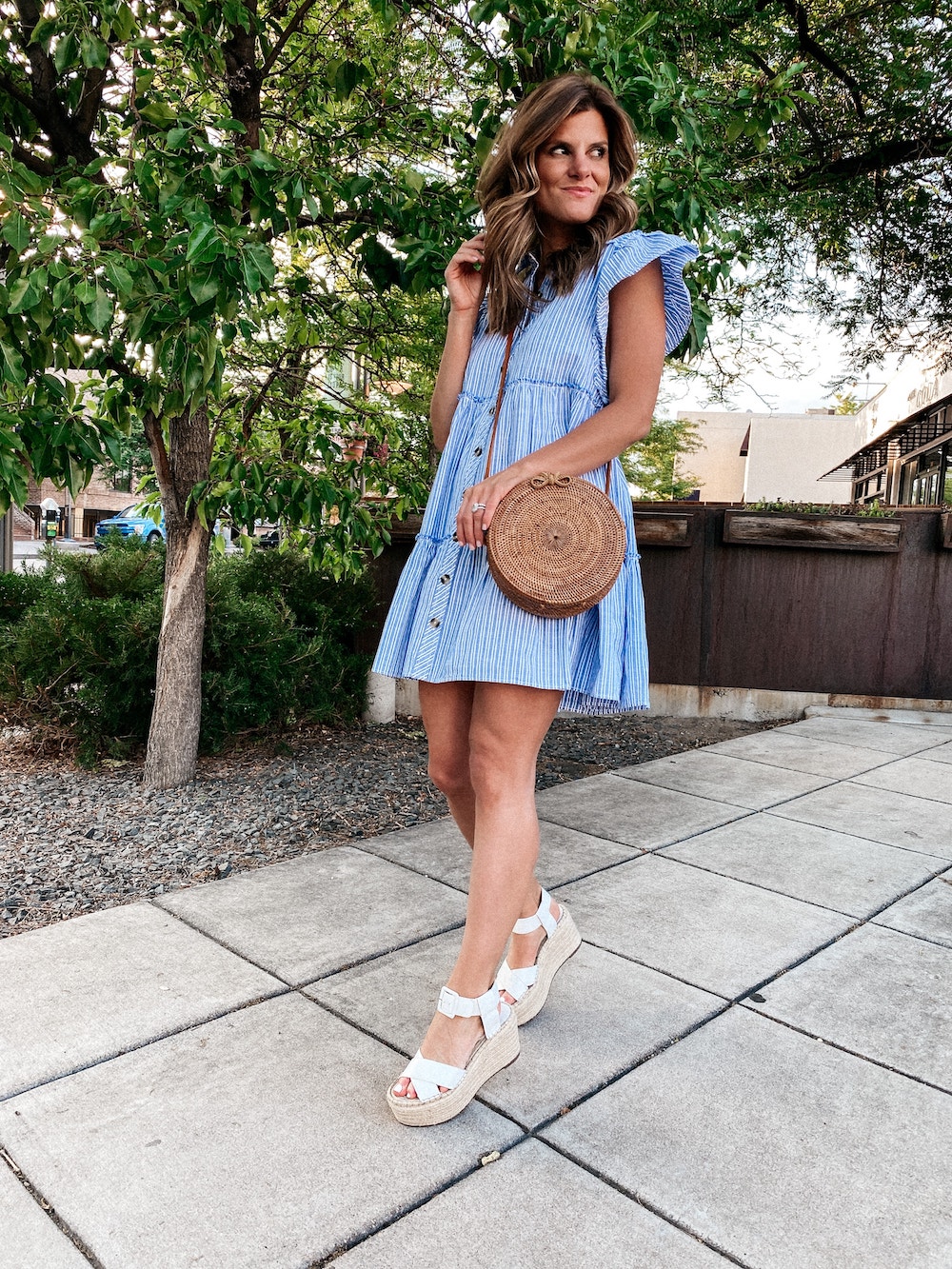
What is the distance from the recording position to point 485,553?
193 cm

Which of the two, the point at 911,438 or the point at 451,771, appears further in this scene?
the point at 911,438

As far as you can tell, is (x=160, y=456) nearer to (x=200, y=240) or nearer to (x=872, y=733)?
(x=200, y=240)

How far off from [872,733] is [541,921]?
4.00 meters

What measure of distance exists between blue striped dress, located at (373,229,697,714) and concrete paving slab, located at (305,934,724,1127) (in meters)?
0.75

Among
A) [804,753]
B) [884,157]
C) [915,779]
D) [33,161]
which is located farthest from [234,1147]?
[884,157]

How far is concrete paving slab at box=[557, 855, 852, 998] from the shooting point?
2.56 meters

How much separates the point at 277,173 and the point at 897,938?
2.82 metres

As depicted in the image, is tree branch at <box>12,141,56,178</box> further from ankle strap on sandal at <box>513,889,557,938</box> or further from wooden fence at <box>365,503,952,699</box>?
wooden fence at <box>365,503,952,699</box>

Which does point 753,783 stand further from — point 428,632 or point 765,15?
point 765,15

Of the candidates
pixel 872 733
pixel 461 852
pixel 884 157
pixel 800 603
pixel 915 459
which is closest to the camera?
pixel 461 852

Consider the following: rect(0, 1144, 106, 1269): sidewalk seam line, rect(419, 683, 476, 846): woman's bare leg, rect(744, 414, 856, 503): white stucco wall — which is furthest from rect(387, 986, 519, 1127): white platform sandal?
rect(744, 414, 856, 503): white stucco wall

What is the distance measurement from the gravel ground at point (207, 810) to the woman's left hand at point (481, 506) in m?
1.90

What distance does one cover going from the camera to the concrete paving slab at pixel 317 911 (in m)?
2.55

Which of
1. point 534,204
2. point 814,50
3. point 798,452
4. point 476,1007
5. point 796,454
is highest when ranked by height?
point 798,452
